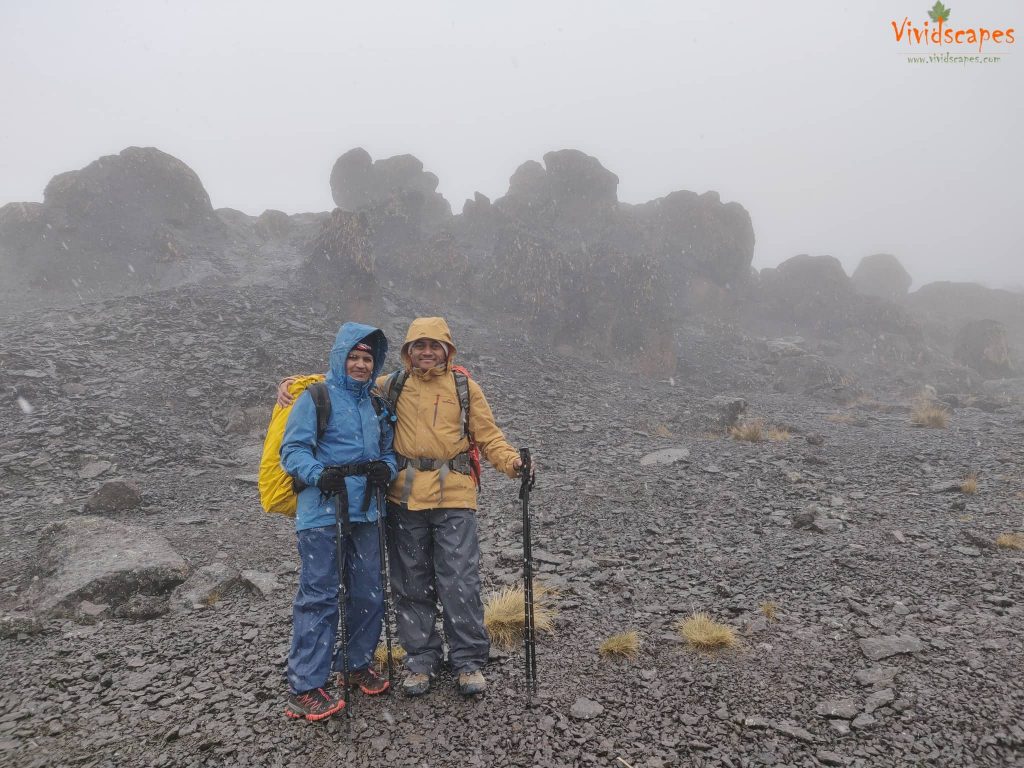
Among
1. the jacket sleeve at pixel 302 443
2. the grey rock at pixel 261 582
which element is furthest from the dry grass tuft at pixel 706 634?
the grey rock at pixel 261 582

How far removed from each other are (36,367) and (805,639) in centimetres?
2219

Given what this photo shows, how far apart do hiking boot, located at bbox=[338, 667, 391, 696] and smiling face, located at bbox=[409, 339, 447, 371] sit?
8.30 feet

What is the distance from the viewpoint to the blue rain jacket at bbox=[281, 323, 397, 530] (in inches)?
150

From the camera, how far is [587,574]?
698 cm

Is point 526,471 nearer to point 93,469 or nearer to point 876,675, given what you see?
point 876,675

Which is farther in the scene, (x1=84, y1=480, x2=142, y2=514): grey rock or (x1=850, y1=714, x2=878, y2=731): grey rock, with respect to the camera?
(x1=84, y1=480, x2=142, y2=514): grey rock

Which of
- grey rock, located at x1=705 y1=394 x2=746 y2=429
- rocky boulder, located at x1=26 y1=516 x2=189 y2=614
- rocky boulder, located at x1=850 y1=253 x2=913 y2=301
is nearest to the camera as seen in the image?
rocky boulder, located at x1=26 y1=516 x2=189 y2=614

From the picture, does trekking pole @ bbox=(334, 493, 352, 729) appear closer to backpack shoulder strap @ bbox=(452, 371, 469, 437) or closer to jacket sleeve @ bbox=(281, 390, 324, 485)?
jacket sleeve @ bbox=(281, 390, 324, 485)

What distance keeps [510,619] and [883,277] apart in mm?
85801

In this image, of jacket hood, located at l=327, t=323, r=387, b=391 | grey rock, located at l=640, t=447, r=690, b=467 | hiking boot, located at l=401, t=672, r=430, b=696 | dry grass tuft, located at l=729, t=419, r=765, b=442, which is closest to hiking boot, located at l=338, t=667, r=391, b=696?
hiking boot, located at l=401, t=672, r=430, b=696

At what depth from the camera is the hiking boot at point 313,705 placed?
3773 millimetres

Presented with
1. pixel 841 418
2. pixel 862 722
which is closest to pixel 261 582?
pixel 862 722

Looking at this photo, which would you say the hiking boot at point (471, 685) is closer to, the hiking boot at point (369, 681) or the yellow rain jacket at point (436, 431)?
the hiking boot at point (369, 681)

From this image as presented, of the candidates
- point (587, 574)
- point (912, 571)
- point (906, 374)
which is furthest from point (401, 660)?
point (906, 374)
